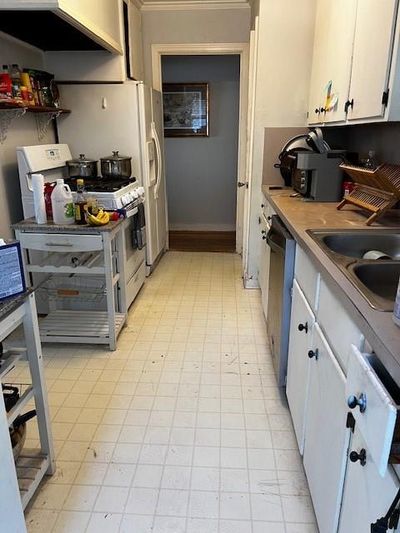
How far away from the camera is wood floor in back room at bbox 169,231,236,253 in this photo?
478 cm

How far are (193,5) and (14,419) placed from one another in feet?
12.7

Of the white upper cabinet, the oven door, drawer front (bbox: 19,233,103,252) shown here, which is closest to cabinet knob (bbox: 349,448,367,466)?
the white upper cabinet

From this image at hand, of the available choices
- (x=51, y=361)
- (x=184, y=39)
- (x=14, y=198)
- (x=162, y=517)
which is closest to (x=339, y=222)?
(x=162, y=517)

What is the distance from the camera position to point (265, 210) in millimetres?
3014

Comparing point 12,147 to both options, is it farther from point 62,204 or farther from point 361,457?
point 361,457

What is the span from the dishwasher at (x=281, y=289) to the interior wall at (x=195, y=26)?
2591 millimetres

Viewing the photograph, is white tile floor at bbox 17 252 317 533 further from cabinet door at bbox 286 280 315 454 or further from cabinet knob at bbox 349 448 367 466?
cabinet knob at bbox 349 448 367 466

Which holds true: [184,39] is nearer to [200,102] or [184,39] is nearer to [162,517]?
[200,102]

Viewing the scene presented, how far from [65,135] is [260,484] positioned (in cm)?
297

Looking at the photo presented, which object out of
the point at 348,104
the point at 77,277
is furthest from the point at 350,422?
the point at 77,277

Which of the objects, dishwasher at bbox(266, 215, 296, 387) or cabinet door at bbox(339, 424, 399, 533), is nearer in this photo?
cabinet door at bbox(339, 424, 399, 533)

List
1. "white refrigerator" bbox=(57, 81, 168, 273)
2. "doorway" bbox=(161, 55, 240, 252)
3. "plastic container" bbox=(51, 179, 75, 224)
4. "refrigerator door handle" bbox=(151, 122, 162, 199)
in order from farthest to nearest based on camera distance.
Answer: "doorway" bbox=(161, 55, 240, 252) < "refrigerator door handle" bbox=(151, 122, 162, 199) < "white refrigerator" bbox=(57, 81, 168, 273) < "plastic container" bbox=(51, 179, 75, 224)

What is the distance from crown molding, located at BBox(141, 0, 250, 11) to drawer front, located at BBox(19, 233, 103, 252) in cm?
266

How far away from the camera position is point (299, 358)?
1.61 m
